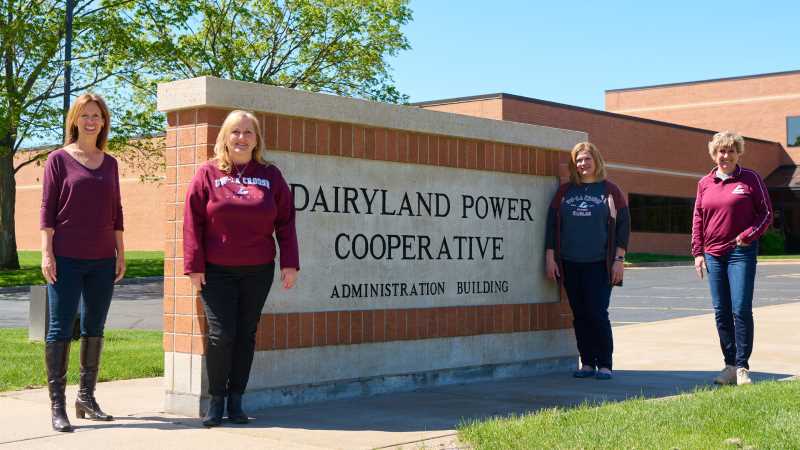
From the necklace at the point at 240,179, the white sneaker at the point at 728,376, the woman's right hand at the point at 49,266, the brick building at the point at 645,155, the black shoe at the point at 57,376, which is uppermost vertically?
the brick building at the point at 645,155

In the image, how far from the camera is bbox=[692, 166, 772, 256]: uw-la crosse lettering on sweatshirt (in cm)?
775

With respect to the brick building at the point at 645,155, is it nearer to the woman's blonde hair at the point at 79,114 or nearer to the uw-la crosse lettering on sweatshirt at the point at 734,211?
the uw-la crosse lettering on sweatshirt at the point at 734,211

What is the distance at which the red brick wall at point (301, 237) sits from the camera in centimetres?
655

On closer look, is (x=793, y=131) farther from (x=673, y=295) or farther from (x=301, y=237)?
(x=301, y=237)

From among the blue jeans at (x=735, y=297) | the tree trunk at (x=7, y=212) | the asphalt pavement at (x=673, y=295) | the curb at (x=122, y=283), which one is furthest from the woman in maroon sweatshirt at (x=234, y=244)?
the tree trunk at (x=7, y=212)

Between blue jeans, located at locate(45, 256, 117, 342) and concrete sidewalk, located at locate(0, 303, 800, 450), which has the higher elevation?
blue jeans, located at locate(45, 256, 117, 342)

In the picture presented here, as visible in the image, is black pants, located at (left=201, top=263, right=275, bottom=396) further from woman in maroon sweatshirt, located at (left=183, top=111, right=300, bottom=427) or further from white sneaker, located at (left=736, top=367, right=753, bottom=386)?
white sneaker, located at (left=736, top=367, right=753, bottom=386)

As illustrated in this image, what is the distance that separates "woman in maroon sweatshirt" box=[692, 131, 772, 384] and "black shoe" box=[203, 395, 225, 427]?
156 inches

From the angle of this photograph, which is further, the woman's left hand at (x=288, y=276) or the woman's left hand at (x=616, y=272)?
the woman's left hand at (x=616, y=272)

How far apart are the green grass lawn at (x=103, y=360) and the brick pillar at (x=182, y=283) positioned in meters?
1.73

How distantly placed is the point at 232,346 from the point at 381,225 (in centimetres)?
194

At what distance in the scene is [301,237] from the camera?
7.07 m

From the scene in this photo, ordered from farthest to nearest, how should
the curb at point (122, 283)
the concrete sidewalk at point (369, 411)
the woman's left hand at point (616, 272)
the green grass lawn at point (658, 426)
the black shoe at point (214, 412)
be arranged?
1. the curb at point (122, 283)
2. the woman's left hand at point (616, 272)
3. the black shoe at point (214, 412)
4. the concrete sidewalk at point (369, 411)
5. the green grass lawn at point (658, 426)


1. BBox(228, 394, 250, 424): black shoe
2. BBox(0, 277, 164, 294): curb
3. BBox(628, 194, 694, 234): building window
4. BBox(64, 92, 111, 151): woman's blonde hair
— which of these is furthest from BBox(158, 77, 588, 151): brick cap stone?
BBox(628, 194, 694, 234): building window
